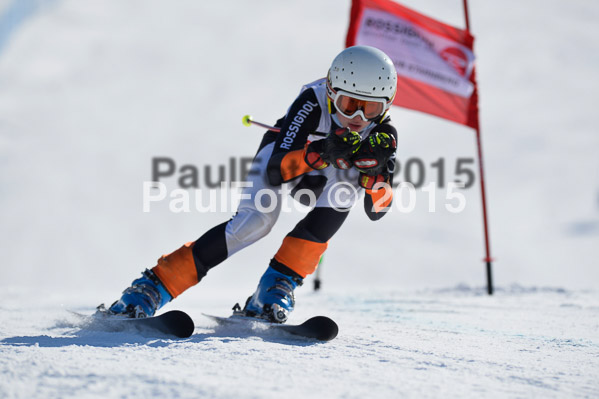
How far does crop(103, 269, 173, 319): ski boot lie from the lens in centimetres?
283

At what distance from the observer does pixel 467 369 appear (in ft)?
6.60

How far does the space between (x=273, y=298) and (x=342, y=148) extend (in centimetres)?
91

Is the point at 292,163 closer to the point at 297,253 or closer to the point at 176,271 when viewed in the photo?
the point at 297,253

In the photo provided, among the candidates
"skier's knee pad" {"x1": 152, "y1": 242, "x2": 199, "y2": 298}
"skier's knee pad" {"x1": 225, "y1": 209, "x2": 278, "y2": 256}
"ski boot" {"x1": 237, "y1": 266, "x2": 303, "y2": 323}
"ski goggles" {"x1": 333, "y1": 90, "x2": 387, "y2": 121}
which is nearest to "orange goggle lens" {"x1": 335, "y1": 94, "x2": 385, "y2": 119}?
"ski goggles" {"x1": 333, "y1": 90, "x2": 387, "y2": 121}

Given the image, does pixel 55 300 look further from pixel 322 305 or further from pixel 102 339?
pixel 102 339

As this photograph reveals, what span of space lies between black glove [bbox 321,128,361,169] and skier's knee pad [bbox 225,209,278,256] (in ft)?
1.83

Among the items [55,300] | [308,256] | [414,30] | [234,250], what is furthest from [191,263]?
[414,30]

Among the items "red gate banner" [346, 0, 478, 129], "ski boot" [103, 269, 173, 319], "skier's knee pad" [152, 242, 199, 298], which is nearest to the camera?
"ski boot" [103, 269, 173, 319]

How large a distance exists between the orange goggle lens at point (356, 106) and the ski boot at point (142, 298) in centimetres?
146

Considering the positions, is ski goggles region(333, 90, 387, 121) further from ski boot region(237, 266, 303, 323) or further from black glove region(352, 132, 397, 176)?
ski boot region(237, 266, 303, 323)

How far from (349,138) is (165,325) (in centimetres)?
135

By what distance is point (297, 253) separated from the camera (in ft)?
10.1

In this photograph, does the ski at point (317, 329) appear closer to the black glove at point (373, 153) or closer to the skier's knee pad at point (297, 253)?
the skier's knee pad at point (297, 253)

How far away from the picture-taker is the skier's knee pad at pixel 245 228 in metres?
3.04
